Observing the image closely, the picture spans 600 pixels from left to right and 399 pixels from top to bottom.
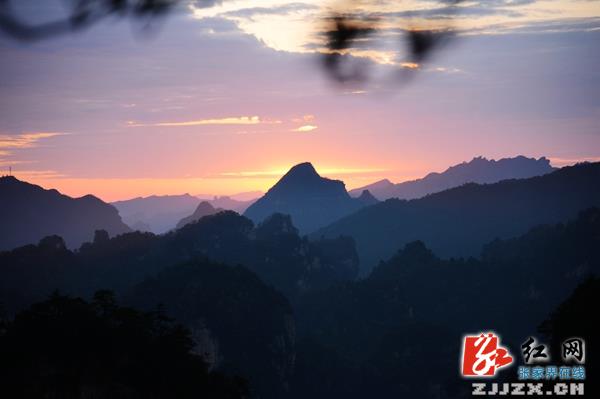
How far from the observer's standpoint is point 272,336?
13250 centimetres

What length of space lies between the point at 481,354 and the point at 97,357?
31925mm

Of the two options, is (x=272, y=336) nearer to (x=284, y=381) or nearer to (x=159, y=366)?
(x=284, y=381)

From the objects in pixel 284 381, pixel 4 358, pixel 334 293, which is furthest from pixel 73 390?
pixel 334 293

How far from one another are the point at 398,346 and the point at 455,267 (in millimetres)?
57374

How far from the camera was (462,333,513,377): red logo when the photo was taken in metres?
44.8

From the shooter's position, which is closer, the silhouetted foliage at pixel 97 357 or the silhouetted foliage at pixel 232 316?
the silhouetted foliage at pixel 97 357

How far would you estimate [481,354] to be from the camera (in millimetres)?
46375

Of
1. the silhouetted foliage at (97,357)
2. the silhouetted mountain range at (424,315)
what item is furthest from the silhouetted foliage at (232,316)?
the silhouetted foliage at (97,357)

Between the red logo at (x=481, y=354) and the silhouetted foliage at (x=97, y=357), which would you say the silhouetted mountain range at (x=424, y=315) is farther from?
the red logo at (x=481, y=354)

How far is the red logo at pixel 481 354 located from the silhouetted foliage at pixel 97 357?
92.3 feet

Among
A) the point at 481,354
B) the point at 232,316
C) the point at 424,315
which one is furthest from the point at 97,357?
the point at 424,315

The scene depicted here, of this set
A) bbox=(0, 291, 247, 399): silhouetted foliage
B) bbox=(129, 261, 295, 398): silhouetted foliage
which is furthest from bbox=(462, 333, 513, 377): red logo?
bbox=(129, 261, 295, 398): silhouetted foliage

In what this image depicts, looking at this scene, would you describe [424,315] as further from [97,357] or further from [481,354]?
[481,354]

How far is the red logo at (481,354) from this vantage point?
147ft
